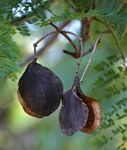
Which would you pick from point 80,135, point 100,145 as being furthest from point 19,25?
point 80,135

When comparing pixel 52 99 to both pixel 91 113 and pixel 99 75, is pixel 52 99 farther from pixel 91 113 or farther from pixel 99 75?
pixel 99 75

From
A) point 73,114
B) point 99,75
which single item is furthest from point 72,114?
point 99,75

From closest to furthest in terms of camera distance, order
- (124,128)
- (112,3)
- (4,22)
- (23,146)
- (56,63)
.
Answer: (4,22) → (112,3) → (124,128) → (56,63) → (23,146)

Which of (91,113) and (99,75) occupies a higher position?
(91,113)

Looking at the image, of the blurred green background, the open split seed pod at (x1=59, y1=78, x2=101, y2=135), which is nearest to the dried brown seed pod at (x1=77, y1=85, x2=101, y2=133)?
the open split seed pod at (x1=59, y1=78, x2=101, y2=135)

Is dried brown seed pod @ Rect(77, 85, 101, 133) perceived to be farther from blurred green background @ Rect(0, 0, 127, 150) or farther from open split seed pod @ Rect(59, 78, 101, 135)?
blurred green background @ Rect(0, 0, 127, 150)

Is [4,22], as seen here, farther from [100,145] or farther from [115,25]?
[100,145]

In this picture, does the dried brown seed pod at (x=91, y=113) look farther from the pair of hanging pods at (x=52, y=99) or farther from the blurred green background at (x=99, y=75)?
the blurred green background at (x=99, y=75)

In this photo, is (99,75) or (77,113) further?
(99,75)
